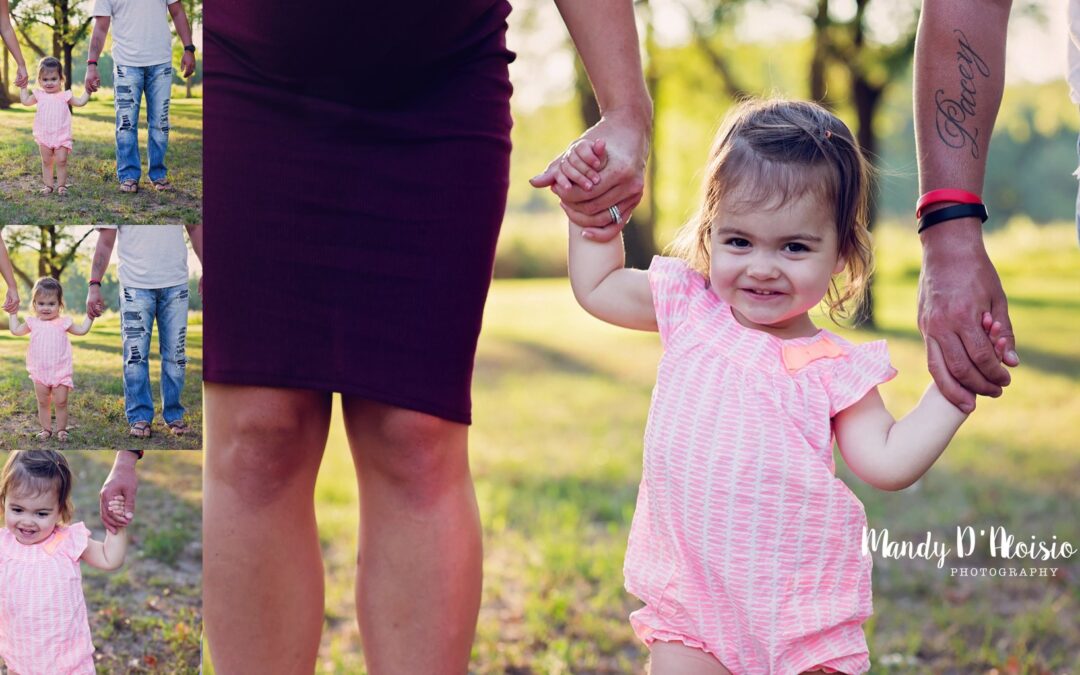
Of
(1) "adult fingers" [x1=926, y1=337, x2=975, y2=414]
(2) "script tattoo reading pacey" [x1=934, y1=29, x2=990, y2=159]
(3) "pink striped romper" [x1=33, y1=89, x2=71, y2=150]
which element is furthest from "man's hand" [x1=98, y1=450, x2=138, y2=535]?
(2) "script tattoo reading pacey" [x1=934, y1=29, x2=990, y2=159]

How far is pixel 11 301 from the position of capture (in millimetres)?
1913

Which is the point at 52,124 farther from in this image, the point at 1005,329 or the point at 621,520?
the point at 621,520

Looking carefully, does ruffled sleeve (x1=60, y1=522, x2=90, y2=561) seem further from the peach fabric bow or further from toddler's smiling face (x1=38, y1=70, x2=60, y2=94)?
the peach fabric bow

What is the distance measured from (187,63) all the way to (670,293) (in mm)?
889

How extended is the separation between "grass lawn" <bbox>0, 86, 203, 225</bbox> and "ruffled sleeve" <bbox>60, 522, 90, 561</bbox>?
1.66 feet

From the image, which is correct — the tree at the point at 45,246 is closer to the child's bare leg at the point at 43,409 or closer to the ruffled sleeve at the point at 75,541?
the child's bare leg at the point at 43,409

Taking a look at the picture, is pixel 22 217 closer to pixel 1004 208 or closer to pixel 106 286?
pixel 106 286

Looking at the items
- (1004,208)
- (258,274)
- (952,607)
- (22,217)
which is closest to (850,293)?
(258,274)

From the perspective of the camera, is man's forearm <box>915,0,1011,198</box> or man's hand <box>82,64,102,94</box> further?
man's forearm <box>915,0,1011,198</box>

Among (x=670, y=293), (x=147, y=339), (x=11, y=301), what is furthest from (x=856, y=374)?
(x=11, y=301)

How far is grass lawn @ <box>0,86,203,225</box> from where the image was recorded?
188cm

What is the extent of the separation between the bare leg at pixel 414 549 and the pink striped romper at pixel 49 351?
455mm

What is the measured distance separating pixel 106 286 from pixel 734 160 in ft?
3.44

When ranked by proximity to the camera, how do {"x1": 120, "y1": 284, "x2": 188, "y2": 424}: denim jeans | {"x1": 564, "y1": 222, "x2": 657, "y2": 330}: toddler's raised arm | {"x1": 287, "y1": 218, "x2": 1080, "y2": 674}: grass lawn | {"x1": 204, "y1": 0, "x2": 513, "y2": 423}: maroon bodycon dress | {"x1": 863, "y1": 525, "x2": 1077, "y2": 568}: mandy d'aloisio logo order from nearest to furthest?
{"x1": 204, "y1": 0, "x2": 513, "y2": 423}: maroon bodycon dress
{"x1": 120, "y1": 284, "x2": 188, "y2": 424}: denim jeans
{"x1": 564, "y1": 222, "x2": 657, "y2": 330}: toddler's raised arm
{"x1": 287, "y1": 218, "x2": 1080, "y2": 674}: grass lawn
{"x1": 863, "y1": 525, "x2": 1077, "y2": 568}: mandy d'aloisio logo
